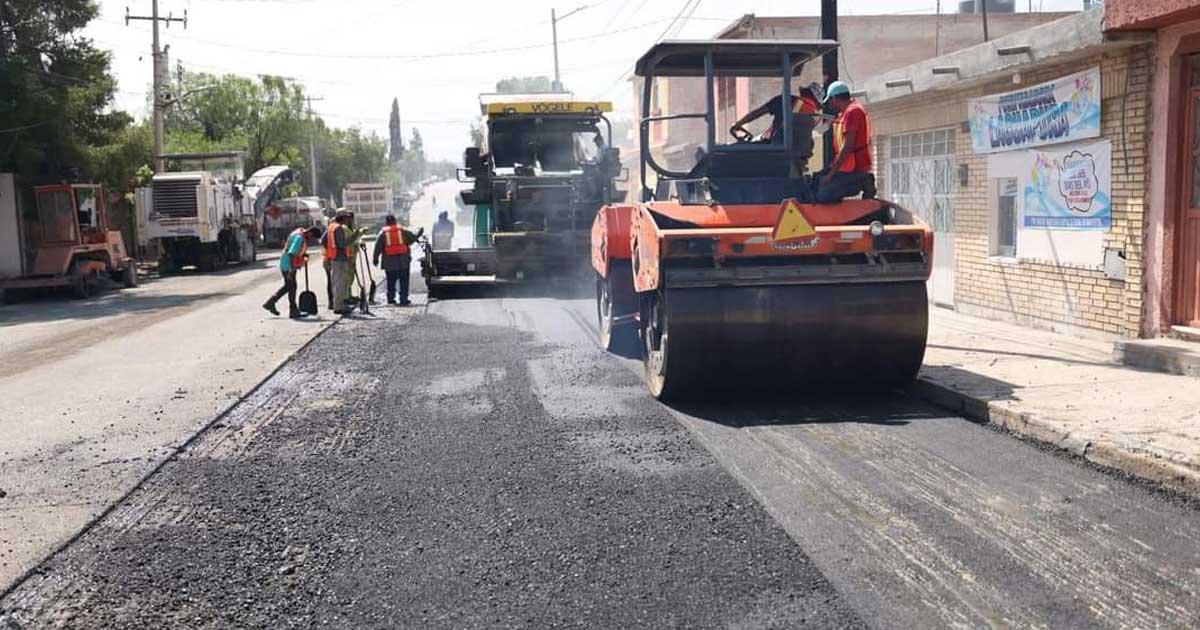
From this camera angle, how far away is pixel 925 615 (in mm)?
4164

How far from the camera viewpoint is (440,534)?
5.29m

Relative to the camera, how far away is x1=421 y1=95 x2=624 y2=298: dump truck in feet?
57.2

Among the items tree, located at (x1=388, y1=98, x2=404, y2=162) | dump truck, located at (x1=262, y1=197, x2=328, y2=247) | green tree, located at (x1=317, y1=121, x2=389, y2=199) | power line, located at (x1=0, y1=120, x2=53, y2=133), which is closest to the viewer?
power line, located at (x1=0, y1=120, x2=53, y2=133)

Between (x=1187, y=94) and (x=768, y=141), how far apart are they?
12.3ft

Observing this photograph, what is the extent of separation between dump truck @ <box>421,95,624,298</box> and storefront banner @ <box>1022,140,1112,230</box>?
6552 millimetres

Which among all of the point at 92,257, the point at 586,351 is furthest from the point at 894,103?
the point at 92,257

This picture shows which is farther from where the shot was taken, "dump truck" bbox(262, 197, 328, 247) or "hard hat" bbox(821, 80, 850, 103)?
"dump truck" bbox(262, 197, 328, 247)

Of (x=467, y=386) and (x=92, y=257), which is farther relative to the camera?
(x=92, y=257)

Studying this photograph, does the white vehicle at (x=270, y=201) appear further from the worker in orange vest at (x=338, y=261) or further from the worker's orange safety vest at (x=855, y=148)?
the worker's orange safety vest at (x=855, y=148)

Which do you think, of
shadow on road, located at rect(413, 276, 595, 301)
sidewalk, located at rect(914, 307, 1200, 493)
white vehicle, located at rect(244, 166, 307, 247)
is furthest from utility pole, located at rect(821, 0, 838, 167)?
white vehicle, located at rect(244, 166, 307, 247)

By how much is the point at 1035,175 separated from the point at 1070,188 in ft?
2.48

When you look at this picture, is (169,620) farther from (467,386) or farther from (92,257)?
(92,257)

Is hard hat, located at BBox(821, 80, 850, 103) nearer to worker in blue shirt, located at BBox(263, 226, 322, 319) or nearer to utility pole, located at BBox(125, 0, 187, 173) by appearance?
worker in blue shirt, located at BBox(263, 226, 322, 319)

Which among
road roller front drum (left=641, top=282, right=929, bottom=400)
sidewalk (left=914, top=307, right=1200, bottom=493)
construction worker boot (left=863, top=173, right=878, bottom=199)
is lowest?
sidewalk (left=914, top=307, right=1200, bottom=493)
